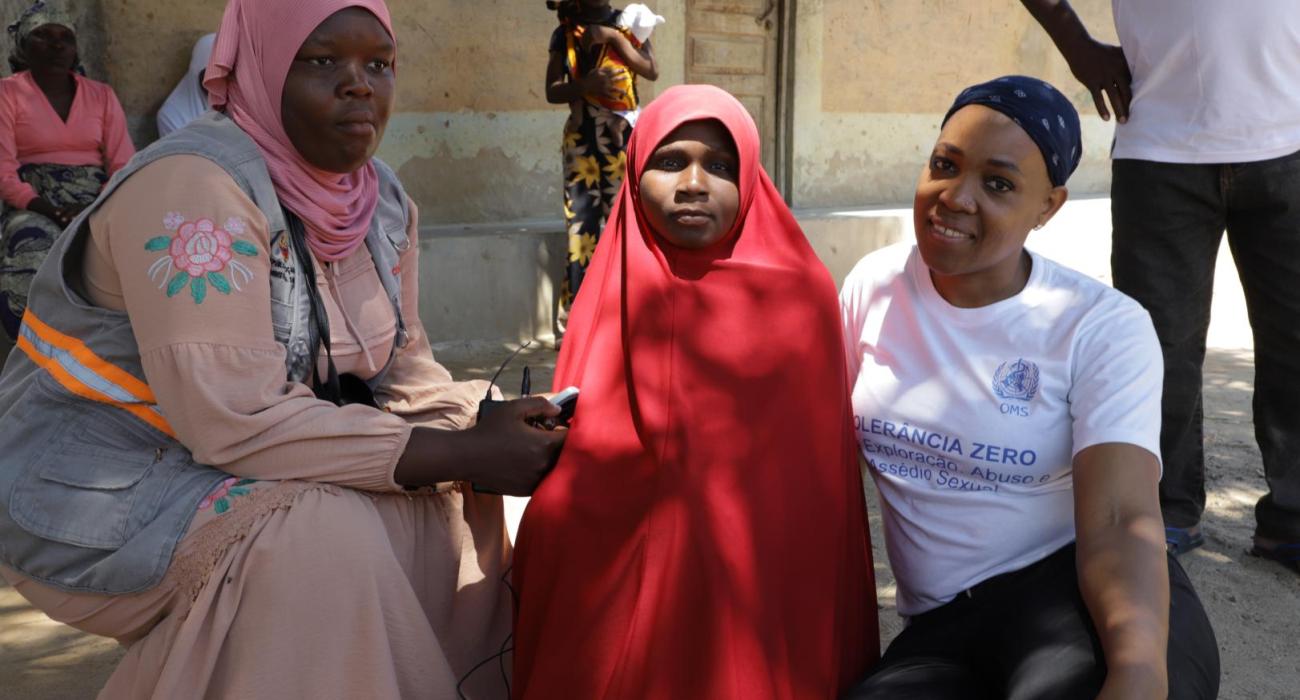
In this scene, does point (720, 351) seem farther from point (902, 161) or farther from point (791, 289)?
point (902, 161)

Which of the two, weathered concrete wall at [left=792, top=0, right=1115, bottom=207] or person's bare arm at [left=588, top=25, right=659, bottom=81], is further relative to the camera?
weathered concrete wall at [left=792, top=0, right=1115, bottom=207]

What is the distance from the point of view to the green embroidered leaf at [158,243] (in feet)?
6.65

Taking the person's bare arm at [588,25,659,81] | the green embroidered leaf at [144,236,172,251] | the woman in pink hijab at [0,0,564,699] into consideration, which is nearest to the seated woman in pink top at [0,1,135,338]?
the person's bare arm at [588,25,659,81]

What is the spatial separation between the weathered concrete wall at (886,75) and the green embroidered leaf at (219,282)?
7050mm

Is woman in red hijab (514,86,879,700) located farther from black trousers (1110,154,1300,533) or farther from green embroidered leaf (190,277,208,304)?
black trousers (1110,154,1300,533)

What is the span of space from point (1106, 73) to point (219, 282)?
2601 millimetres

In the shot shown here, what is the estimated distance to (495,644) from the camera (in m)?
2.58

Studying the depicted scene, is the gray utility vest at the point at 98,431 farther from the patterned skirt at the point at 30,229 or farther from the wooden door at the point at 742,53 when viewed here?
the wooden door at the point at 742,53

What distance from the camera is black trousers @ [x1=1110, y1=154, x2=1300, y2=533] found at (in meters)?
3.29

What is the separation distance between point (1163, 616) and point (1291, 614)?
68.8 inches

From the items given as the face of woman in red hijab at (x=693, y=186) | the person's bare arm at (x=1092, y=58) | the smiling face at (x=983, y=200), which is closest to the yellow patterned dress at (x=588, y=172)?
the person's bare arm at (x=1092, y=58)

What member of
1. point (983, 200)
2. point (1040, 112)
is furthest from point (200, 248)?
point (1040, 112)

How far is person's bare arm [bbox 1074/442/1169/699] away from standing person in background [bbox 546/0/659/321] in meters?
4.60

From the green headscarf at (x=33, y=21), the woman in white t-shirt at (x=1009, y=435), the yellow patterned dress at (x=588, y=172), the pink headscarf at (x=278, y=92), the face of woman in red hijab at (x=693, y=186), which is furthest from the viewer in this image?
the yellow patterned dress at (x=588, y=172)
